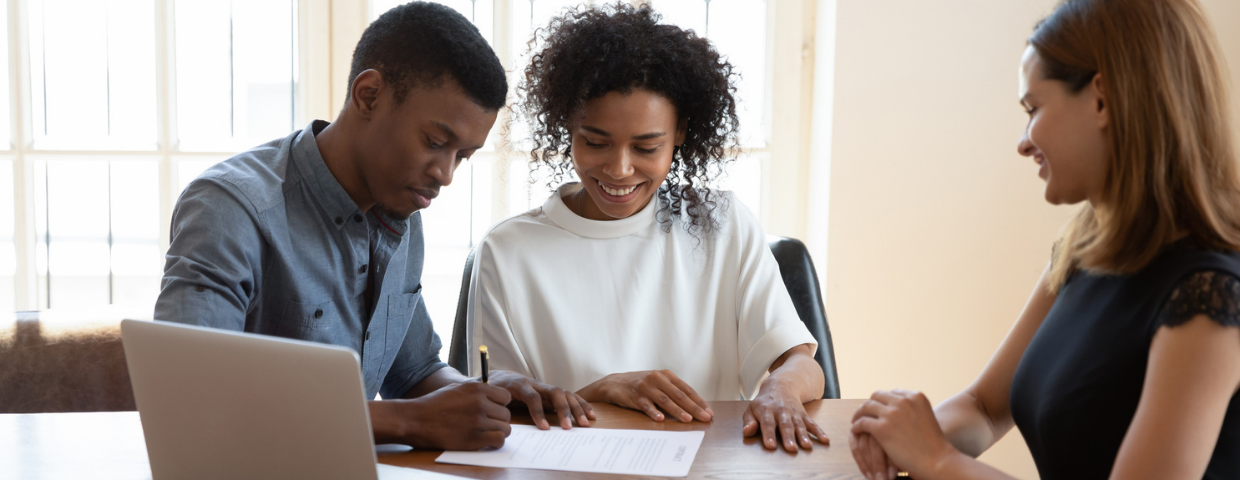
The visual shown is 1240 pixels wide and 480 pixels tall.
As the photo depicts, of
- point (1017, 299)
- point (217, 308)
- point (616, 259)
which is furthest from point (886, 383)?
point (217, 308)

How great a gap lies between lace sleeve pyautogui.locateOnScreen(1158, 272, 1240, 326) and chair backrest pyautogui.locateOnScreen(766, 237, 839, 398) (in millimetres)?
1015

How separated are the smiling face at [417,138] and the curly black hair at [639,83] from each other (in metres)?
0.34

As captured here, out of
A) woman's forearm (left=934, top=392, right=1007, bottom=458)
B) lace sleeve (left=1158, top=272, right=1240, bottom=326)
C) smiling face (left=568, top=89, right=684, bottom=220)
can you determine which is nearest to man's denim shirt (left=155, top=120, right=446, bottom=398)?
smiling face (left=568, top=89, right=684, bottom=220)

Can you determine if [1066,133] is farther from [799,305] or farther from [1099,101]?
[799,305]

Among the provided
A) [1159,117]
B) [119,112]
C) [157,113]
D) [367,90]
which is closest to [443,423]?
[367,90]

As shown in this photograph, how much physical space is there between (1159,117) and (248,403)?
41.4 inches

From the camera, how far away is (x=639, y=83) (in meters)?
1.70

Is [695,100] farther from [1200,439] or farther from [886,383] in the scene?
[886,383]

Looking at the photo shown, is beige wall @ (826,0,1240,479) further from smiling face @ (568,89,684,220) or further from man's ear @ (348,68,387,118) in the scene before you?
man's ear @ (348,68,387,118)

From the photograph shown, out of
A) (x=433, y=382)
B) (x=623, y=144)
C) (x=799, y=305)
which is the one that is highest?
(x=623, y=144)

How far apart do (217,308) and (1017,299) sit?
2.51 meters

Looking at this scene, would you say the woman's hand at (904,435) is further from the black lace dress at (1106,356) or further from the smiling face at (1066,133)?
the smiling face at (1066,133)

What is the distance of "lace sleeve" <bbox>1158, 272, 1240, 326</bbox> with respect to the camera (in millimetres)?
903

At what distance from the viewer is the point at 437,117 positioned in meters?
1.40
